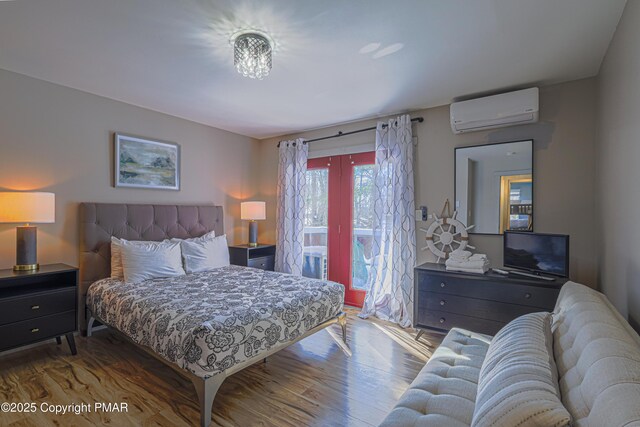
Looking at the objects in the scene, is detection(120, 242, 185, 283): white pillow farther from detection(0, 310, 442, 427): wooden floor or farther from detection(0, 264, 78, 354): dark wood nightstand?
detection(0, 310, 442, 427): wooden floor

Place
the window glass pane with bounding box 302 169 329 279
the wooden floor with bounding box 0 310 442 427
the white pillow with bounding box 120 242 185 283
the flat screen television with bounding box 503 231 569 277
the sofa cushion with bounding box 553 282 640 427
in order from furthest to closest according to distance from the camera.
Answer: the window glass pane with bounding box 302 169 329 279, the white pillow with bounding box 120 242 185 283, the flat screen television with bounding box 503 231 569 277, the wooden floor with bounding box 0 310 442 427, the sofa cushion with bounding box 553 282 640 427

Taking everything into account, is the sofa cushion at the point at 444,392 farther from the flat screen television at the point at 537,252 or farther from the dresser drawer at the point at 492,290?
the flat screen television at the point at 537,252

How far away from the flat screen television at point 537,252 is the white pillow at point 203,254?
3.03 m

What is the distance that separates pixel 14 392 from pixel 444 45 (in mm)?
3841

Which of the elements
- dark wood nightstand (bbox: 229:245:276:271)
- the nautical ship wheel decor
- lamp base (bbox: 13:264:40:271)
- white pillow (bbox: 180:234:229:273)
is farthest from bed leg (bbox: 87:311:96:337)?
the nautical ship wheel decor

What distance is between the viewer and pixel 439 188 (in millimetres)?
3473

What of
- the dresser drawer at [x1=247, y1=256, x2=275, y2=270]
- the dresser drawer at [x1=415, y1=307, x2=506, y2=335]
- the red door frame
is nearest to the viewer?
the dresser drawer at [x1=415, y1=307, x2=506, y2=335]

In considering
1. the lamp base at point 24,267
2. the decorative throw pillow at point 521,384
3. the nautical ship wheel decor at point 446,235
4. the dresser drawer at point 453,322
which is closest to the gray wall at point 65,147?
the lamp base at point 24,267

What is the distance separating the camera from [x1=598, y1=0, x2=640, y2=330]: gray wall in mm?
1643

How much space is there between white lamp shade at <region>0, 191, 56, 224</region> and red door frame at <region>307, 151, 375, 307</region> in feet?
9.86

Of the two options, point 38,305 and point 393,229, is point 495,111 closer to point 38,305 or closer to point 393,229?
point 393,229

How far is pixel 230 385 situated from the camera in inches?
89.4

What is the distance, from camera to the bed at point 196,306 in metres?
1.89

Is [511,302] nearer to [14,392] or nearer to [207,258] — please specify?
[207,258]
